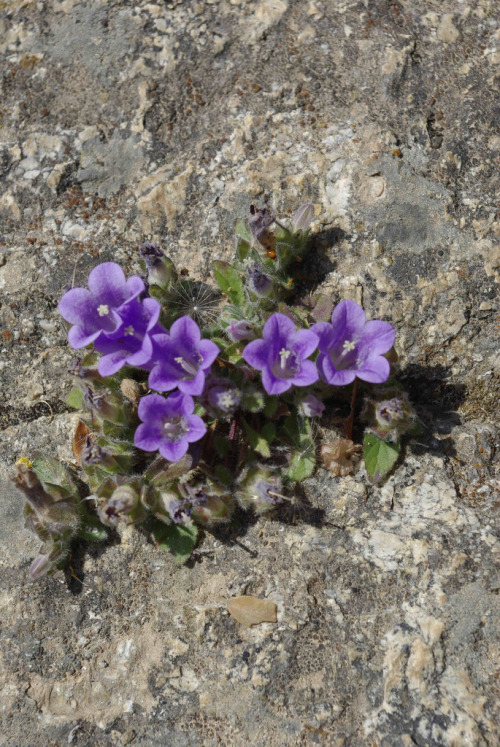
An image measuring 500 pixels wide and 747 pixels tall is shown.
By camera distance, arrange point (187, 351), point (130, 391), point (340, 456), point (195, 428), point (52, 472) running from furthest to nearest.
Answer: point (52, 472), point (130, 391), point (340, 456), point (187, 351), point (195, 428)

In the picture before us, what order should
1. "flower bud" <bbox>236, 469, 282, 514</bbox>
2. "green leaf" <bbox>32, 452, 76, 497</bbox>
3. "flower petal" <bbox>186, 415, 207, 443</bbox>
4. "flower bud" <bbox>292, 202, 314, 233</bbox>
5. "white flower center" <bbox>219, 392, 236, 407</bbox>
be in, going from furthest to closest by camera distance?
"flower bud" <bbox>292, 202, 314, 233</bbox>
"green leaf" <bbox>32, 452, 76, 497</bbox>
"flower bud" <bbox>236, 469, 282, 514</bbox>
"white flower center" <bbox>219, 392, 236, 407</bbox>
"flower petal" <bbox>186, 415, 207, 443</bbox>

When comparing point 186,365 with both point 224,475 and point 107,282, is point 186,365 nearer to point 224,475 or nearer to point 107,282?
point 107,282

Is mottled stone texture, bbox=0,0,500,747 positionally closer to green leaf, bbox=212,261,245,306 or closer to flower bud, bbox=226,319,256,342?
green leaf, bbox=212,261,245,306

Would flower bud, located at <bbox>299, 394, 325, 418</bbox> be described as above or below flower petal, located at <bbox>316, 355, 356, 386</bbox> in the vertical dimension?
below

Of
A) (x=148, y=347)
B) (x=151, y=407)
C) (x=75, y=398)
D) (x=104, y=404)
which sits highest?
(x=148, y=347)

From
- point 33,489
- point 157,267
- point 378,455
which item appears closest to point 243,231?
point 157,267

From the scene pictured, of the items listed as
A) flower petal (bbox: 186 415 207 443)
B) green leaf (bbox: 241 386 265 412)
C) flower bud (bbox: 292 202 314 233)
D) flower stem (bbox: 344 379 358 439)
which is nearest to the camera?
flower petal (bbox: 186 415 207 443)

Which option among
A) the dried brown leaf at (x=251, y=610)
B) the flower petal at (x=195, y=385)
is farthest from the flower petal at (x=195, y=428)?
the dried brown leaf at (x=251, y=610)

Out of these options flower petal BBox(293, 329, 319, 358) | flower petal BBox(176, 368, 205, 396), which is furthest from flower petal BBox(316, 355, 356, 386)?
flower petal BBox(176, 368, 205, 396)
